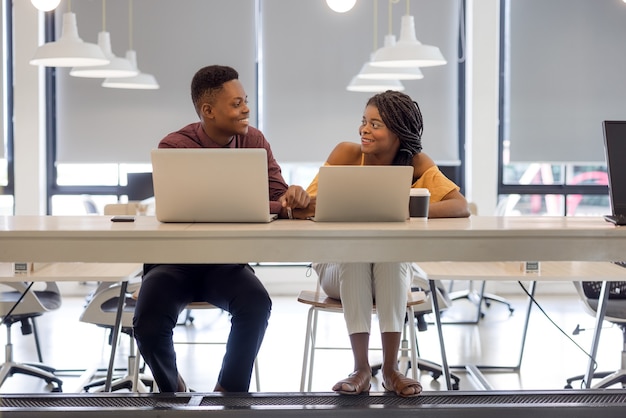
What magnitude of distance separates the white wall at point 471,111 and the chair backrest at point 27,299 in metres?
2.57

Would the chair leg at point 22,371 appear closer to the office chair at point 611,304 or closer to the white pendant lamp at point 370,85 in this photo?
the office chair at point 611,304

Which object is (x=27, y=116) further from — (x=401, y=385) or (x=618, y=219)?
(x=618, y=219)

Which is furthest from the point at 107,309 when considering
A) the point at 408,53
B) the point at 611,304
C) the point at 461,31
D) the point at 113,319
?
the point at 461,31

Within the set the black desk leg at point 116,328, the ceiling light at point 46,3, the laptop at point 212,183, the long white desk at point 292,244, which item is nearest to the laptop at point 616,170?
the long white desk at point 292,244

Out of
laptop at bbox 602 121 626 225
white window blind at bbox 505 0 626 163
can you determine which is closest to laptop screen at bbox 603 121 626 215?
laptop at bbox 602 121 626 225

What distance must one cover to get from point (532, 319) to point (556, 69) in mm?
2175

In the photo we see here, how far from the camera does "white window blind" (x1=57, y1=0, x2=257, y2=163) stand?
6.33 meters

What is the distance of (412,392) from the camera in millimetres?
2281

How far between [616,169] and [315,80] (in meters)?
4.39

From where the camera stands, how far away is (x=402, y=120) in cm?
284

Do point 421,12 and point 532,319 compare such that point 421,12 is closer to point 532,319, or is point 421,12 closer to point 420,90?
point 420,90

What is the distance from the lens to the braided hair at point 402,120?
2.83 meters

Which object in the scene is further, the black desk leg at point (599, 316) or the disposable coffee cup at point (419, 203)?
the black desk leg at point (599, 316)

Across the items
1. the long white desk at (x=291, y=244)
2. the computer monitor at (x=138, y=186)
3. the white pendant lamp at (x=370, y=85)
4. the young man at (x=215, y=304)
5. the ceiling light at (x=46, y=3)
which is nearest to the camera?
the long white desk at (x=291, y=244)
